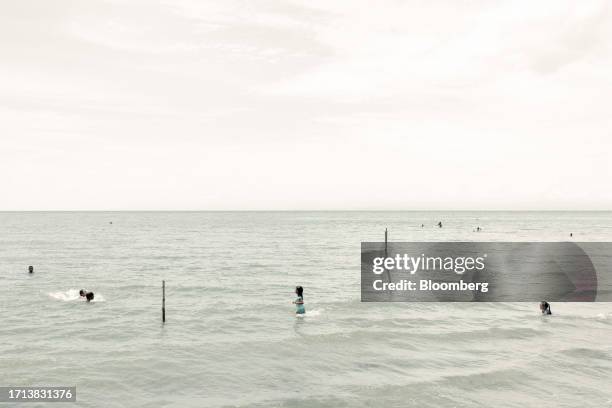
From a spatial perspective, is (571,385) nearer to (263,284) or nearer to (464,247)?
(263,284)

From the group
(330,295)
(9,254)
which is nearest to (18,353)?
(330,295)

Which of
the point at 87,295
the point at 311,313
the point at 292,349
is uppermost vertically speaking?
the point at 87,295

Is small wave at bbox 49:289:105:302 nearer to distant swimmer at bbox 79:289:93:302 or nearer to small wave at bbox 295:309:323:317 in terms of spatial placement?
distant swimmer at bbox 79:289:93:302

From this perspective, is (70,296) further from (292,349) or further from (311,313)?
(292,349)

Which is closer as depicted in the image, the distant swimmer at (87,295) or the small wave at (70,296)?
the distant swimmer at (87,295)

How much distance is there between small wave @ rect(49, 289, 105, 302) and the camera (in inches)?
Result: 1438

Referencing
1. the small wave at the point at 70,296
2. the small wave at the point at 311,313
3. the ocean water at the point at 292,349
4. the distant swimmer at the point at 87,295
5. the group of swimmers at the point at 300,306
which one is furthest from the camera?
the small wave at the point at 70,296

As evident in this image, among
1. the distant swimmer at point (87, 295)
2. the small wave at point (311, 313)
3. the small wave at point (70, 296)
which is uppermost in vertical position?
the distant swimmer at point (87, 295)

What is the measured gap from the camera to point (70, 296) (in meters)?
37.9

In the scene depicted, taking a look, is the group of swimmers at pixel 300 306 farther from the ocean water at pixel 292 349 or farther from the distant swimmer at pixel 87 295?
the distant swimmer at pixel 87 295

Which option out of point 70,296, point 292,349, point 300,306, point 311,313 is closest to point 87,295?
point 70,296

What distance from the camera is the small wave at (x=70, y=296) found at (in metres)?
36.5

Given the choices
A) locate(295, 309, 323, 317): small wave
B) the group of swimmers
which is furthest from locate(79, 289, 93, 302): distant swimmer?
locate(295, 309, 323, 317): small wave

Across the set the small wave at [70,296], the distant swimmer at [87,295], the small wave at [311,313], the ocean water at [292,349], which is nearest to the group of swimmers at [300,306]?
the small wave at [311,313]
